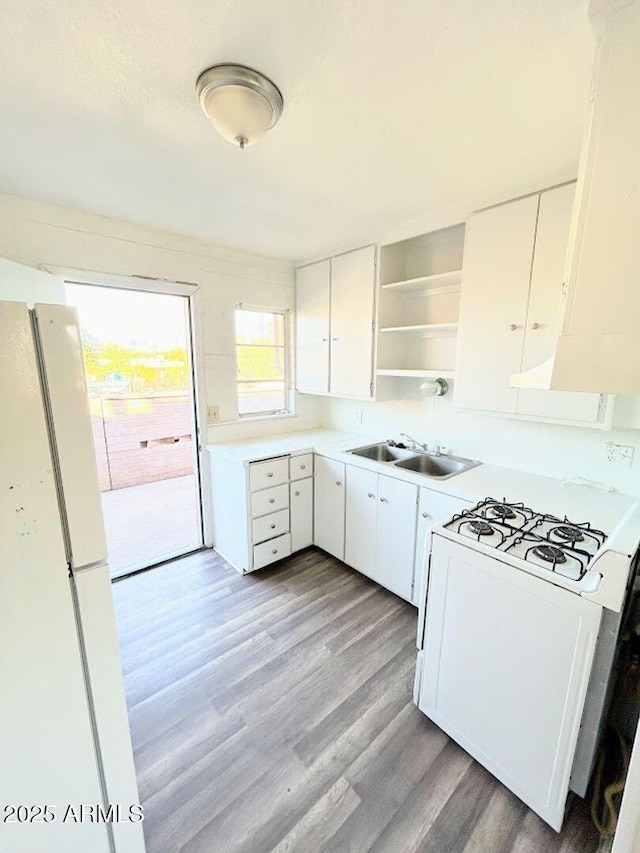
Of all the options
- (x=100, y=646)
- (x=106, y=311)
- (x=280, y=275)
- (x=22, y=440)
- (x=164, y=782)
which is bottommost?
(x=164, y=782)

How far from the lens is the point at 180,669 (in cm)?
185

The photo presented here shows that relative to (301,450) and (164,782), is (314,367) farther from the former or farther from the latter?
(164,782)

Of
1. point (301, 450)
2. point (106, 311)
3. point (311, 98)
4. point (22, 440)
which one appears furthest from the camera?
point (106, 311)

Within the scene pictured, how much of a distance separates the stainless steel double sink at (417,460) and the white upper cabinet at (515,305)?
52 centimetres

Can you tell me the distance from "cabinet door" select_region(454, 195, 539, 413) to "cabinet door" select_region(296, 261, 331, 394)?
1.18 meters

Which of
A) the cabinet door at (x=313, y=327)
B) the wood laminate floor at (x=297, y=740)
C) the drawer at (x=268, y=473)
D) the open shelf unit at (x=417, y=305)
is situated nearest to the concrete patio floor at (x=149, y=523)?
the wood laminate floor at (x=297, y=740)

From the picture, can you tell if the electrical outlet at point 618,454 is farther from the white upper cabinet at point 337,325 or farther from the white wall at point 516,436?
the white upper cabinet at point 337,325

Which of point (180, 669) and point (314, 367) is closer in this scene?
point (180, 669)

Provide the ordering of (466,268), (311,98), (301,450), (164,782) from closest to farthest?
(311,98) → (164,782) → (466,268) → (301,450)

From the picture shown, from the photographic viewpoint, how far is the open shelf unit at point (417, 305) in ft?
7.99

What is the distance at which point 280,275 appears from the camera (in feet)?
10.1

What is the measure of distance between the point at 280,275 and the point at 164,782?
127 inches

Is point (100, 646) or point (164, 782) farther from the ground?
point (100, 646)

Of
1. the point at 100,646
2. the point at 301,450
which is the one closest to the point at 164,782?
the point at 100,646
